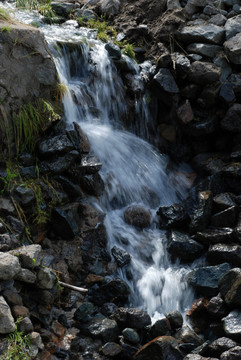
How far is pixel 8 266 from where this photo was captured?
3.85 m

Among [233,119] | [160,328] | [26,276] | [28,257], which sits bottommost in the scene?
[160,328]

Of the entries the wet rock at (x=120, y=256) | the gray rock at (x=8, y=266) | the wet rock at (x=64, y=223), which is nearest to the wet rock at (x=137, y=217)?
the wet rock at (x=120, y=256)

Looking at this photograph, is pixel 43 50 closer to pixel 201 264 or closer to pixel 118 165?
pixel 118 165

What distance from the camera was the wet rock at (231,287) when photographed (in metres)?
4.45

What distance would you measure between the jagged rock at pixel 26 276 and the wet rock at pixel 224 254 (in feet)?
7.54

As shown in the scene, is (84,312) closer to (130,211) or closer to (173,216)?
(130,211)

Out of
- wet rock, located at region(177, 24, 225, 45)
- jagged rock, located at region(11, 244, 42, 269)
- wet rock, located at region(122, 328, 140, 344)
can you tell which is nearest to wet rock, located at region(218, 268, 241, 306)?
wet rock, located at region(122, 328, 140, 344)

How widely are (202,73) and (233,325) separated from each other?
4102 mm

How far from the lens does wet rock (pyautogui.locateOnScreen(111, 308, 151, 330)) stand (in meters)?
4.57

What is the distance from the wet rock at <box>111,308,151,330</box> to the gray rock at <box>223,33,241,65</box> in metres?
4.55

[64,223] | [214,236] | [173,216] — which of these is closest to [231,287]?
[214,236]

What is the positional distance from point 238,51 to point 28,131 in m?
3.82

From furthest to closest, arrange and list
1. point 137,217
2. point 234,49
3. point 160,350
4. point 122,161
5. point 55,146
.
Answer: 1. point 234,49
2. point 122,161
3. point 137,217
4. point 55,146
5. point 160,350

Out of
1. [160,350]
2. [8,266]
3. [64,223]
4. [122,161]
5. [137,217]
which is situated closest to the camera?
[8,266]
